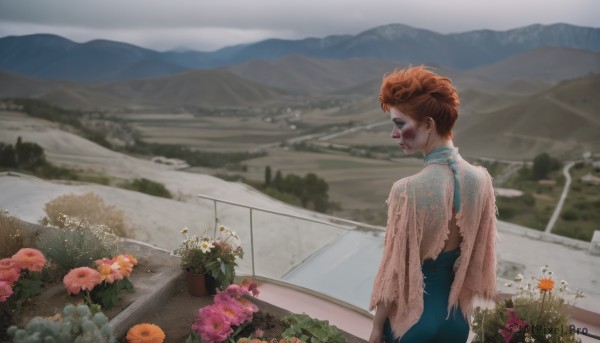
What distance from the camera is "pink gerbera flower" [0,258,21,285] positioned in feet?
8.84

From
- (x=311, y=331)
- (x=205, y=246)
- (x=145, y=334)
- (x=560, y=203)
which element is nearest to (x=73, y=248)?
(x=205, y=246)

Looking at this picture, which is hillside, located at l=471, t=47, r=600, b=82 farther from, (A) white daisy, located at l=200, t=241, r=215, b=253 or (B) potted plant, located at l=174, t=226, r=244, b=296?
(A) white daisy, located at l=200, t=241, r=215, b=253

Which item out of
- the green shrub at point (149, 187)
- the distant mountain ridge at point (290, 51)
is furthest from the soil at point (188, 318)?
the distant mountain ridge at point (290, 51)

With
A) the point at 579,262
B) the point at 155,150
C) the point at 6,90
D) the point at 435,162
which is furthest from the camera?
the point at 155,150

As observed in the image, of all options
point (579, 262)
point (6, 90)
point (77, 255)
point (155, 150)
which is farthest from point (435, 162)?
point (155, 150)

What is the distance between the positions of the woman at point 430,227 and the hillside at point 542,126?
31862 mm

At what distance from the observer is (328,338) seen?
2.73 metres

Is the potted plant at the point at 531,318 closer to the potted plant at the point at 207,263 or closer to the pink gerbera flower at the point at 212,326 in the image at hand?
the pink gerbera flower at the point at 212,326

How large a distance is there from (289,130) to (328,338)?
37356mm

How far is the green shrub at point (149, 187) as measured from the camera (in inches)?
734

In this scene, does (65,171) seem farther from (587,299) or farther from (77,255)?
(587,299)

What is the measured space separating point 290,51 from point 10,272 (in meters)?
48.1

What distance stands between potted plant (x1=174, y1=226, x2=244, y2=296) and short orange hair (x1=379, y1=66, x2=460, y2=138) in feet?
6.09

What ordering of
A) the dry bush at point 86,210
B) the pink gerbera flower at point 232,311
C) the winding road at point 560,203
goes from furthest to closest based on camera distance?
the winding road at point 560,203
the dry bush at point 86,210
the pink gerbera flower at point 232,311
